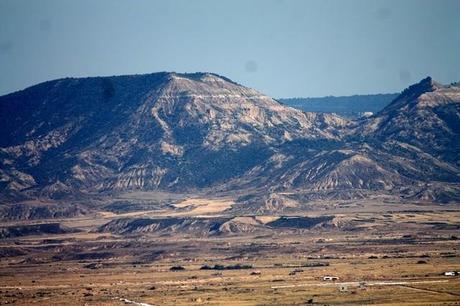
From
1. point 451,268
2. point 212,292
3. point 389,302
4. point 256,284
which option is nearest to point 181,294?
point 212,292

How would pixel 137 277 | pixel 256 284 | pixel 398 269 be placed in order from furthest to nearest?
pixel 137 277 < pixel 398 269 < pixel 256 284

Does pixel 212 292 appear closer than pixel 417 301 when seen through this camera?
No

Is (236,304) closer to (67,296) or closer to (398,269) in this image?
(67,296)

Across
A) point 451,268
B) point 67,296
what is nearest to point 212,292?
point 67,296

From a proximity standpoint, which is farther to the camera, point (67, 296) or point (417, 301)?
point (67, 296)

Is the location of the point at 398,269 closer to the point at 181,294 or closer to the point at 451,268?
the point at 451,268

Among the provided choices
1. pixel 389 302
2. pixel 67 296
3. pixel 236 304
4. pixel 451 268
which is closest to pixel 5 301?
pixel 67 296

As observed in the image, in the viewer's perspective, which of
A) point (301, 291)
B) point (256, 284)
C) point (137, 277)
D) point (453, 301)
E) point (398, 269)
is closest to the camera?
point (453, 301)

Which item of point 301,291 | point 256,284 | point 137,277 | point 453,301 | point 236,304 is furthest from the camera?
point 137,277

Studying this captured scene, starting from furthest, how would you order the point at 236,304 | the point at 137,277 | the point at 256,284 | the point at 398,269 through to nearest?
1. the point at 137,277
2. the point at 398,269
3. the point at 256,284
4. the point at 236,304
